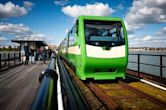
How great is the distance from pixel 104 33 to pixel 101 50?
3.59 ft

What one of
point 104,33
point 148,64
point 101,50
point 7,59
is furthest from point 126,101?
point 7,59

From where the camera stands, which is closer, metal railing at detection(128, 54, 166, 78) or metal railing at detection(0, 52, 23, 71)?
metal railing at detection(128, 54, 166, 78)

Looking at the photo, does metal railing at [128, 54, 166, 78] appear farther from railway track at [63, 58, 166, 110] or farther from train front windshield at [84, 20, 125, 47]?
railway track at [63, 58, 166, 110]

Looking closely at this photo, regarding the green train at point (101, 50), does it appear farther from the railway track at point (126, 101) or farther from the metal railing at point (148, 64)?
the metal railing at point (148, 64)

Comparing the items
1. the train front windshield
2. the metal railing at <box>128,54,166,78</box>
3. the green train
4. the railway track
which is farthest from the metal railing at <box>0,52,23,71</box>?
the railway track

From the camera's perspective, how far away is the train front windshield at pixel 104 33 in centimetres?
843

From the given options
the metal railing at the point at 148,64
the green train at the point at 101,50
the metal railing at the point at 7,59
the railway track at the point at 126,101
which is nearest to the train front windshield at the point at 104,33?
the green train at the point at 101,50

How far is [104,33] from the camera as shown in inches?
352

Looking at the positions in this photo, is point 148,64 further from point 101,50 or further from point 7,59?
point 7,59

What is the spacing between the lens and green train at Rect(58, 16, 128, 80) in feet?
26.9

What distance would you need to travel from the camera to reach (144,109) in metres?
5.08

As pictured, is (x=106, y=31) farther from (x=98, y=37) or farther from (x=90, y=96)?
(x=90, y=96)

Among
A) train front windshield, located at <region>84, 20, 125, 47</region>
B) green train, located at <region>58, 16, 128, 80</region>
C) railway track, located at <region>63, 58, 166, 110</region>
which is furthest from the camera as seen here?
train front windshield, located at <region>84, 20, 125, 47</region>

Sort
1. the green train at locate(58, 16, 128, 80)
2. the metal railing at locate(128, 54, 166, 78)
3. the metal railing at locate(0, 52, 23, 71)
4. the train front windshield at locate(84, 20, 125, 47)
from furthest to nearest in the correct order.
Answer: the metal railing at locate(0, 52, 23, 71) < the metal railing at locate(128, 54, 166, 78) < the train front windshield at locate(84, 20, 125, 47) < the green train at locate(58, 16, 128, 80)
